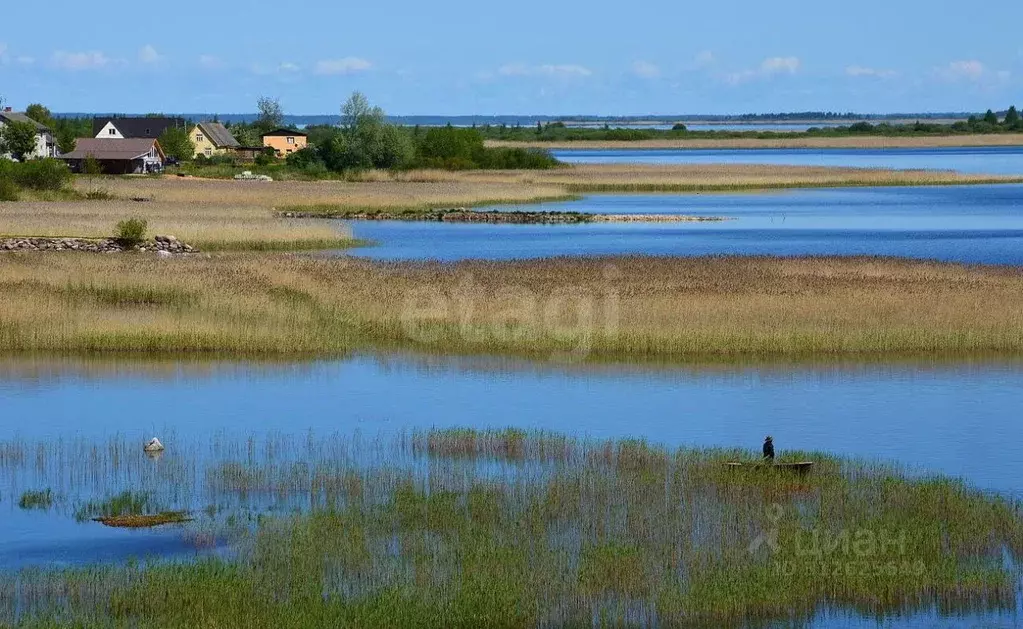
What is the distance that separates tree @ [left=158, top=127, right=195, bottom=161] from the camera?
388 ft

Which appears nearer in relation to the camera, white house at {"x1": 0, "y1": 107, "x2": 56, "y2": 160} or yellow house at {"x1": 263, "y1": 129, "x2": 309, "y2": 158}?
white house at {"x1": 0, "y1": 107, "x2": 56, "y2": 160}

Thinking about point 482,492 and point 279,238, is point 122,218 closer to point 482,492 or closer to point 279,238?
point 279,238

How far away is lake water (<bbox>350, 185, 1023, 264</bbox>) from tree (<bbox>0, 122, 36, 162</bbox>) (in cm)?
4255

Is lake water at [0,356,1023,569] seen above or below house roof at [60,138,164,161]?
below

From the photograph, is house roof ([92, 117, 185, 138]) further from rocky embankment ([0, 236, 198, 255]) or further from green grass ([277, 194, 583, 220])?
rocky embankment ([0, 236, 198, 255])

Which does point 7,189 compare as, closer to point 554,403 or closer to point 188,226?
point 188,226

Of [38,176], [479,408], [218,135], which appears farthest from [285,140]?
[479,408]

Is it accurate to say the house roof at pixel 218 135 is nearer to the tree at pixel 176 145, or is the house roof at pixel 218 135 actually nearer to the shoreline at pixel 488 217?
the tree at pixel 176 145

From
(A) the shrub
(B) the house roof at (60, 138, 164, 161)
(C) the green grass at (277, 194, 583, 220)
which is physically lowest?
(C) the green grass at (277, 194, 583, 220)

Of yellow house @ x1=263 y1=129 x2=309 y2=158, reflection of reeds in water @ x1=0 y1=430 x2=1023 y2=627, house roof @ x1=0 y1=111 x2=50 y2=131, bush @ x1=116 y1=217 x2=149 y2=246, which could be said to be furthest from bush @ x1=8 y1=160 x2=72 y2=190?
yellow house @ x1=263 y1=129 x2=309 y2=158

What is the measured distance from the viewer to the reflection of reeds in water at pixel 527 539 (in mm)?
13266

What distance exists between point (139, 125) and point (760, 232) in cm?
9127

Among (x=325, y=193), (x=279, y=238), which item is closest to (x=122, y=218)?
(x=279, y=238)

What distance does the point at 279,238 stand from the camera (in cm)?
5019
